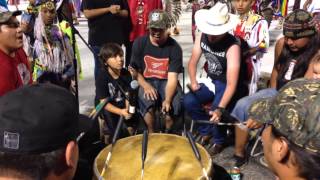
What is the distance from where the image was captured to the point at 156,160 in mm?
2381

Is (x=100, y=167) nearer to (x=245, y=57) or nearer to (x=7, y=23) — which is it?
(x=7, y=23)

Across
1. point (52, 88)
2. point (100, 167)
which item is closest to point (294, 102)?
point (52, 88)

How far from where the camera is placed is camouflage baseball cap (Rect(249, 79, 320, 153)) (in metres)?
1.21

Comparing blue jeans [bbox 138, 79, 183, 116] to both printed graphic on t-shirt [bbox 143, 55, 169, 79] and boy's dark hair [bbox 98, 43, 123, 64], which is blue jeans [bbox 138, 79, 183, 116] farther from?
boy's dark hair [bbox 98, 43, 123, 64]

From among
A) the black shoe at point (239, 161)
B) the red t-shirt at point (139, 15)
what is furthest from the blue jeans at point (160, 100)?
the red t-shirt at point (139, 15)

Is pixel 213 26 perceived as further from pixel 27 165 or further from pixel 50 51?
pixel 27 165

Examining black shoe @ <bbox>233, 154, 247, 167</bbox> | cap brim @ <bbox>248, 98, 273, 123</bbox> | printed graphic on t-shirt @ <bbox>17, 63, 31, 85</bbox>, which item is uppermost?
cap brim @ <bbox>248, 98, 273, 123</bbox>

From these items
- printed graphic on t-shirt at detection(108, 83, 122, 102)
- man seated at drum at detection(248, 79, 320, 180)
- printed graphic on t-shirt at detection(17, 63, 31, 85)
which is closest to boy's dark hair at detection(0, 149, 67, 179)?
man seated at drum at detection(248, 79, 320, 180)

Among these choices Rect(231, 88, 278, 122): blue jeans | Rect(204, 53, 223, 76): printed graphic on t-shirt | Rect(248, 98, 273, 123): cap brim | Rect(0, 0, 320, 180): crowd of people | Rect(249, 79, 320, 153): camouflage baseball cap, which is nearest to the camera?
Rect(249, 79, 320, 153): camouflage baseball cap

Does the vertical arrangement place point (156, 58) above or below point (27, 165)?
below

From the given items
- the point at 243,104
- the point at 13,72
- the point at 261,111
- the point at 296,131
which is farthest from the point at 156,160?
the point at 243,104

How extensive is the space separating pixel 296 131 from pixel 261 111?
0.88 ft

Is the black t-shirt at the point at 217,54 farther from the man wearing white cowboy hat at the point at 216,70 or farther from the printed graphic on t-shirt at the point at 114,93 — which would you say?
the printed graphic on t-shirt at the point at 114,93

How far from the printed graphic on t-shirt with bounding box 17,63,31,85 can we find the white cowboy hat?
63.0 inches
